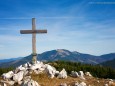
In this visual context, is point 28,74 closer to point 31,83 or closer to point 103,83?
point 31,83

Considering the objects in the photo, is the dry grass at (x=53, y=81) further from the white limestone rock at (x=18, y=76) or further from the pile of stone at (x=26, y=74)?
the white limestone rock at (x=18, y=76)

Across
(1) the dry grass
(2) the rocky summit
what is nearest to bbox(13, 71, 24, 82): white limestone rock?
(2) the rocky summit

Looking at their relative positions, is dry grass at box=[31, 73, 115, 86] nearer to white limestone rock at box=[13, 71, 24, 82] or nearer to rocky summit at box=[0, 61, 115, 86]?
rocky summit at box=[0, 61, 115, 86]

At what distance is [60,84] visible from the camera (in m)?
36.5

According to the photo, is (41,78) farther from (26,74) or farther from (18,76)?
(18,76)

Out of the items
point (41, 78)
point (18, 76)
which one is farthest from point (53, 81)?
point (18, 76)

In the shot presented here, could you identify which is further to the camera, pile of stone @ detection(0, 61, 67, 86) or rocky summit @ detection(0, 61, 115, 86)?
rocky summit @ detection(0, 61, 115, 86)

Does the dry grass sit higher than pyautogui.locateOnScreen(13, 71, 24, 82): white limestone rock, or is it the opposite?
pyautogui.locateOnScreen(13, 71, 24, 82): white limestone rock

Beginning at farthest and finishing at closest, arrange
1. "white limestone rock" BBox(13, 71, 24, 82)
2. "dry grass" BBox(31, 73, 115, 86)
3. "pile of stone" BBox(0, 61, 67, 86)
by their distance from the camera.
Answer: "white limestone rock" BBox(13, 71, 24, 82) < "dry grass" BBox(31, 73, 115, 86) < "pile of stone" BBox(0, 61, 67, 86)

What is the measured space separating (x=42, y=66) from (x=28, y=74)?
3.87m

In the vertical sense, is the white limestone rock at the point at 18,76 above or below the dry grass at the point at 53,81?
above

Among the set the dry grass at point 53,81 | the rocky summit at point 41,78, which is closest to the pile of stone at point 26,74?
the rocky summit at point 41,78

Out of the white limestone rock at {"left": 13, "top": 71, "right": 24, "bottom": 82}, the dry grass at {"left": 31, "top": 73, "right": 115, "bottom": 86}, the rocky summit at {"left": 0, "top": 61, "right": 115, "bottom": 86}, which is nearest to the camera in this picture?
the rocky summit at {"left": 0, "top": 61, "right": 115, "bottom": 86}

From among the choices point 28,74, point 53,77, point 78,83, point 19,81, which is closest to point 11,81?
point 19,81
